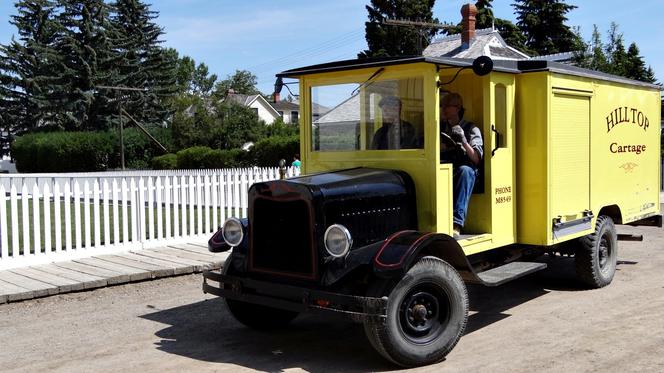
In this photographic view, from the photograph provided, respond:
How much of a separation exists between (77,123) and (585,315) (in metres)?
55.5

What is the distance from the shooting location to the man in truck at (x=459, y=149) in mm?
6074

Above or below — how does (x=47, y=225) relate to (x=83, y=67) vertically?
below

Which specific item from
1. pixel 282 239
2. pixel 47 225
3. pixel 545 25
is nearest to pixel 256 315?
pixel 282 239

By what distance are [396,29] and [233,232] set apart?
40261 mm

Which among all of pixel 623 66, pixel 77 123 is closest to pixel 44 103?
pixel 77 123

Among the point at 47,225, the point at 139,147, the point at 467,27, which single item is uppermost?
the point at 467,27

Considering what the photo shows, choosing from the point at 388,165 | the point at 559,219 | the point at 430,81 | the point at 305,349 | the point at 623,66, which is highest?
the point at 623,66

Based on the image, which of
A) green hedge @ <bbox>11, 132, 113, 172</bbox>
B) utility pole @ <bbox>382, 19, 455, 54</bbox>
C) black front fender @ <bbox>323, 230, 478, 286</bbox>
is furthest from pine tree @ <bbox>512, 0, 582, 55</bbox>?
black front fender @ <bbox>323, 230, 478, 286</bbox>

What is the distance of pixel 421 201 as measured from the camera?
5.78 metres

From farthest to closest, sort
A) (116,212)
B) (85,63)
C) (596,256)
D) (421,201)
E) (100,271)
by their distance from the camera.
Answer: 1. (85,63)
2. (116,212)
3. (100,271)
4. (596,256)
5. (421,201)

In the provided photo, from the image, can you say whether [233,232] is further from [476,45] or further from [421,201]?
[476,45]

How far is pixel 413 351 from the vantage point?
5.01 meters

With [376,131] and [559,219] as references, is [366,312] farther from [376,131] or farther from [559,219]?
[559,219]

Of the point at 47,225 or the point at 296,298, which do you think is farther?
the point at 47,225
